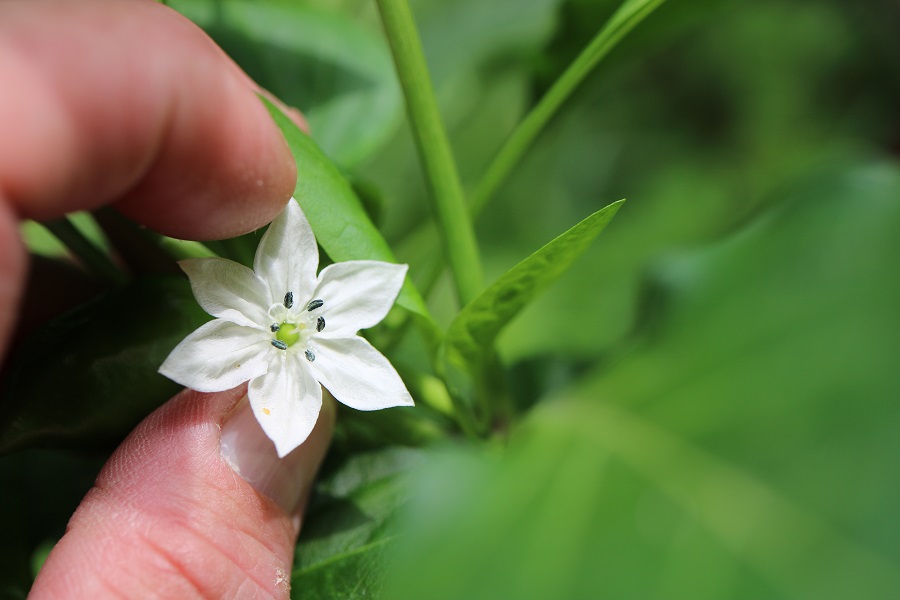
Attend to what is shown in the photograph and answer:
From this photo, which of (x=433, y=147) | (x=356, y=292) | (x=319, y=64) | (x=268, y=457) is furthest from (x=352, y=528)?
(x=319, y=64)

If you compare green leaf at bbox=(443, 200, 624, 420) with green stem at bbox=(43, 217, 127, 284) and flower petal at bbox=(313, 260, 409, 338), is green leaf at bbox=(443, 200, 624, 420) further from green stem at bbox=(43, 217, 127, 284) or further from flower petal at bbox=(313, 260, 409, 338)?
green stem at bbox=(43, 217, 127, 284)

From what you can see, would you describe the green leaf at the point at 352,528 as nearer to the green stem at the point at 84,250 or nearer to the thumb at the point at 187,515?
the thumb at the point at 187,515

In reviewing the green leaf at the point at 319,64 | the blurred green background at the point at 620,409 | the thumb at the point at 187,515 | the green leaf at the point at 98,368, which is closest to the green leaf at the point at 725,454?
the blurred green background at the point at 620,409

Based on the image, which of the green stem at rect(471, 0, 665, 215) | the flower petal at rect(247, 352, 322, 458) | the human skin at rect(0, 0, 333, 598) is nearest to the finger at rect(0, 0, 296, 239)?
the human skin at rect(0, 0, 333, 598)

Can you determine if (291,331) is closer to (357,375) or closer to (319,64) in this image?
(357,375)

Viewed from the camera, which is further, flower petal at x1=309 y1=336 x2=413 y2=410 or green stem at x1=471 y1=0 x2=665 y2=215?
green stem at x1=471 y1=0 x2=665 y2=215
